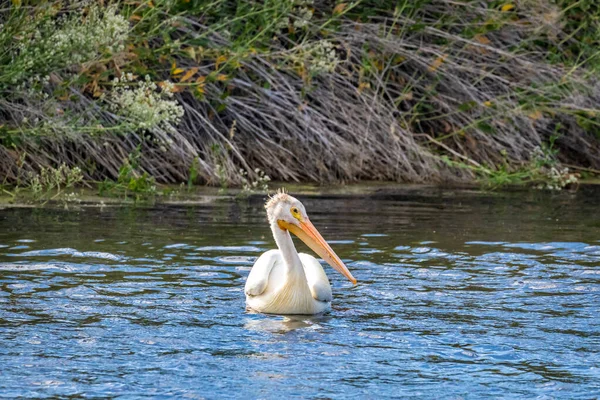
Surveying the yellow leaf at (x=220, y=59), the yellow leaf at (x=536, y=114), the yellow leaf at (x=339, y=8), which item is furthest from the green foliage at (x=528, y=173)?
the yellow leaf at (x=220, y=59)

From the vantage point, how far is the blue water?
17.7 feet

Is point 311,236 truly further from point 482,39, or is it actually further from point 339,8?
point 482,39

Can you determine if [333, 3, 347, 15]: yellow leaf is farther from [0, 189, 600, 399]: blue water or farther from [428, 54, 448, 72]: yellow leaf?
[0, 189, 600, 399]: blue water

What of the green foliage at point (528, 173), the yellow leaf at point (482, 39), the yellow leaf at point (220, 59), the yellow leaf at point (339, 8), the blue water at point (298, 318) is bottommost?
the blue water at point (298, 318)

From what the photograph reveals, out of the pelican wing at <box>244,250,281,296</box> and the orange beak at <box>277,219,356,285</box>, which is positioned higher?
the orange beak at <box>277,219,356,285</box>

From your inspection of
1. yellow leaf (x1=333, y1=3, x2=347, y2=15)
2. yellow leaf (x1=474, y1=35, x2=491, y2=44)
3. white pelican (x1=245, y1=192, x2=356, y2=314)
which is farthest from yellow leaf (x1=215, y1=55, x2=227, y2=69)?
white pelican (x1=245, y1=192, x2=356, y2=314)

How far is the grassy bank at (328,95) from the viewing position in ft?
40.3

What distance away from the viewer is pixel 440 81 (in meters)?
15.0

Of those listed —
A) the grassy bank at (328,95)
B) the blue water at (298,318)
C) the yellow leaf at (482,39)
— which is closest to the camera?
the blue water at (298,318)

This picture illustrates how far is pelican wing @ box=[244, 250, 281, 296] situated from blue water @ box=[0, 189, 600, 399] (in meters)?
0.16

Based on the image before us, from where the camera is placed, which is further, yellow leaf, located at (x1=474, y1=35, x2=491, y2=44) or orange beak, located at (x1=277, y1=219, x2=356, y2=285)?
yellow leaf, located at (x1=474, y1=35, x2=491, y2=44)

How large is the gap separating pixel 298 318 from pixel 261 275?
0.43 m

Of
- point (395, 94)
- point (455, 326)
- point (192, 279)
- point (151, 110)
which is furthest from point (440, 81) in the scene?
point (455, 326)

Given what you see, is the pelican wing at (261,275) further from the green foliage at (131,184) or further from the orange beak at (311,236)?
the green foliage at (131,184)
